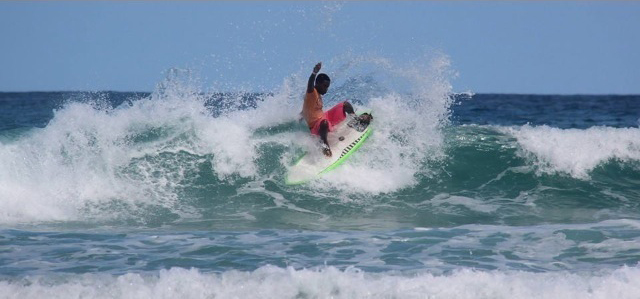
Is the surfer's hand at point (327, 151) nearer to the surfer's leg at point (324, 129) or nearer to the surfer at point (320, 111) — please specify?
the surfer at point (320, 111)

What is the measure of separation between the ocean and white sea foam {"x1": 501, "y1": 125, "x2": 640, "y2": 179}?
4cm

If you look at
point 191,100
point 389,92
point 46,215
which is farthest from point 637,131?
point 46,215

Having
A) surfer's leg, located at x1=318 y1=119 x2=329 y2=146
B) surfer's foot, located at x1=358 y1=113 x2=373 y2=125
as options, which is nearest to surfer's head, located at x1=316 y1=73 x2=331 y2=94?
surfer's leg, located at x1=318 y1=119 x2=329 y2=146

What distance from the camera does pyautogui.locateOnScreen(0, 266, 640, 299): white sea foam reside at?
7109mm

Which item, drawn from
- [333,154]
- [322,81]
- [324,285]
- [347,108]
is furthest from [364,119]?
[324,285]

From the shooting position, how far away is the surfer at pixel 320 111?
11.4 metres

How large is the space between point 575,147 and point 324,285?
810 centimetres

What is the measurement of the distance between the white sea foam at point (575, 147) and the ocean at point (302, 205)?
1.4 inches

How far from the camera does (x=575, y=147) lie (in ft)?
45.8

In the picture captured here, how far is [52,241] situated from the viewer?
9.10 meters

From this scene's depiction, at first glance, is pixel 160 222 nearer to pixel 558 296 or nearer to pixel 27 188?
pixel 27 188

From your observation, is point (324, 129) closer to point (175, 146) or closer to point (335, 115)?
point (335, 115)

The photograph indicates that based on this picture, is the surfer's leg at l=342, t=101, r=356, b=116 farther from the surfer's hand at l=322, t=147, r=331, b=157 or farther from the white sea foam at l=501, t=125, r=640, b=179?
the white sea foam at l=501, t=125, r=640, b=179

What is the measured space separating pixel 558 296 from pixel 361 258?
2.03 m
